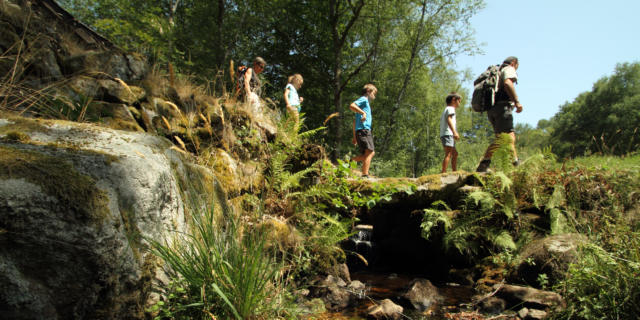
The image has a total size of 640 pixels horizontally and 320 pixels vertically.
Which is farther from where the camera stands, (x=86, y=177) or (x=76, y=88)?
(x=76, y=88)

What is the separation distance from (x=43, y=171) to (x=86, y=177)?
193mm

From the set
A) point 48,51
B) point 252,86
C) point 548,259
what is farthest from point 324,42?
point 548,259

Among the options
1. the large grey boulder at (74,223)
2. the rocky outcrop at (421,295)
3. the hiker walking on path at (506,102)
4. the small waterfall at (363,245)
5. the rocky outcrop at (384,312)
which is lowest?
the small waterfall at (363,245)

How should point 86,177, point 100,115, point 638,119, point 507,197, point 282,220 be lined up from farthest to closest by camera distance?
point 638,119 → point 507,197 → point 282,220 → point 100,115 → point 86,177

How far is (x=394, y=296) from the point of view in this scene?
448 centimetres

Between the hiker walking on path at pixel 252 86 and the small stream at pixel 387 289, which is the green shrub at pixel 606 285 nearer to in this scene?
the small stream at pixel 387 289

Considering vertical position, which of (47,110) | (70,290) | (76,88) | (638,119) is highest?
(638,119)

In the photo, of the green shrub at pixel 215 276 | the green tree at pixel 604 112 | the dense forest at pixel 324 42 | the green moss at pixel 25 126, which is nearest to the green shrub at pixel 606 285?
the green shrub at pixel 215 276

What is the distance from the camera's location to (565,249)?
152 inches

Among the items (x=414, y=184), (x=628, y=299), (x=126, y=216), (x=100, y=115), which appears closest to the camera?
(x=126, y=216)

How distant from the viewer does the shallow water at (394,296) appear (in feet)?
11.8

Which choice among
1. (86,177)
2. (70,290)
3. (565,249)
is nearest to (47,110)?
(86,177)

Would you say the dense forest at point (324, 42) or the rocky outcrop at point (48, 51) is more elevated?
the dense forest at point (324, 42)

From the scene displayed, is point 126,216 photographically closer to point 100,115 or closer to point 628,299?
point 100,115
